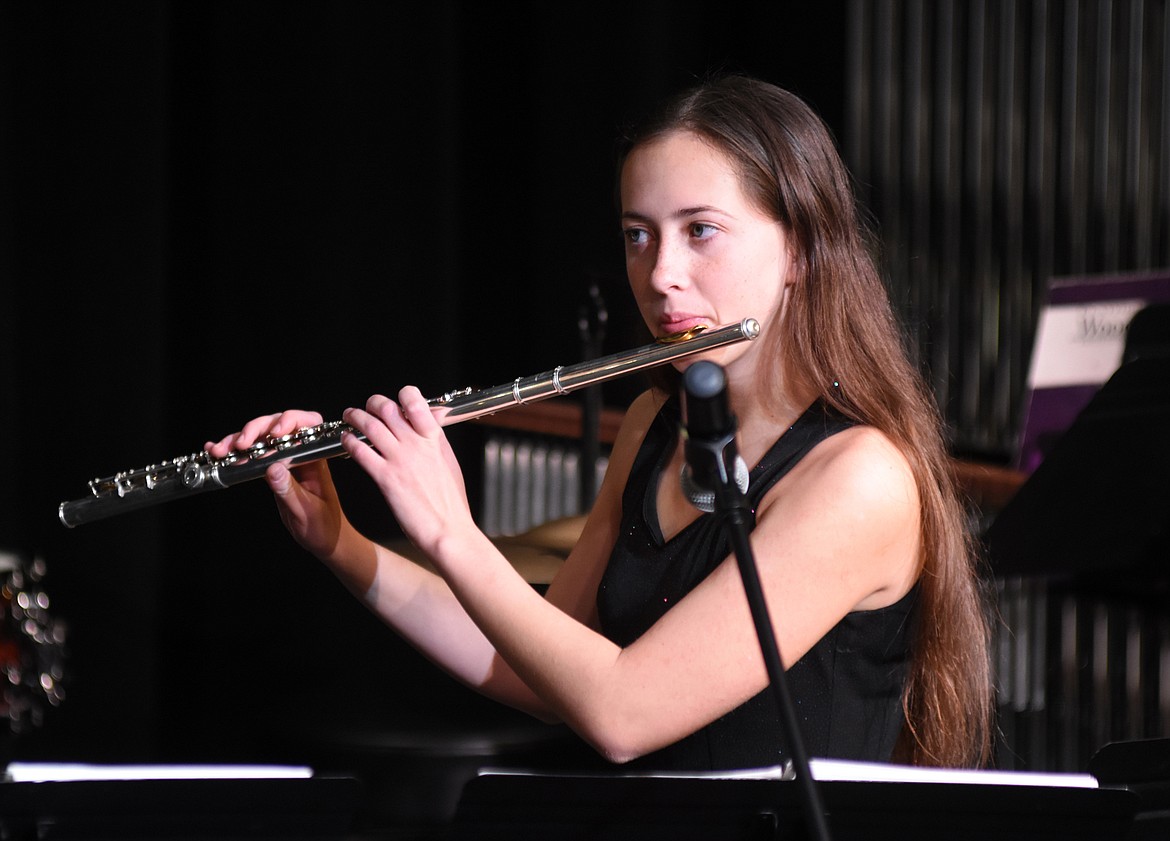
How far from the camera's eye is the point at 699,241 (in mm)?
1347

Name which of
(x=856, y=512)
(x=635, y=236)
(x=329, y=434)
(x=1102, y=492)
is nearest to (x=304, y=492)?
(x=329, y=434)

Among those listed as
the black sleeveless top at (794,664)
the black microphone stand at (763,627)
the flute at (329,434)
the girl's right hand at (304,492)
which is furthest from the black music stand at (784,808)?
the girl's right hand at (304,492)

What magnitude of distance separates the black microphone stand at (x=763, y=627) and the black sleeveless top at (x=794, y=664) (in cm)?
38

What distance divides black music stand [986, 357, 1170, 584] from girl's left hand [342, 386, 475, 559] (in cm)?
89

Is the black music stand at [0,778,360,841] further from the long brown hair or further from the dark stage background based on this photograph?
the dark stage background

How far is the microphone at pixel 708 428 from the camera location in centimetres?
91

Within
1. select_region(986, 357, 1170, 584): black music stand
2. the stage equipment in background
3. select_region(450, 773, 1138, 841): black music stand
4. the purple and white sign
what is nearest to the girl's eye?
select_region(450, 773, 1138, 841): black music stand

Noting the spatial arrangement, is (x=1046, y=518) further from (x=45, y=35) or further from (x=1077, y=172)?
(x=45, y=35)

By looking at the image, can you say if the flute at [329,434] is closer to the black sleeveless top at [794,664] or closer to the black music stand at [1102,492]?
the black sleeveless top at [794,664]

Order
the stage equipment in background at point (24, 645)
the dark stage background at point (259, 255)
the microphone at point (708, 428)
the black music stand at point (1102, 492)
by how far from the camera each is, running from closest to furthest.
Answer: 1. the microphone at point (708, 428)
2. the black music stand at point (1102, 492)
3. the stage equipment in background at point (24, 645)
4. the dark stage background at point (259, 255)

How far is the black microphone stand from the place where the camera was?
0.92 metres

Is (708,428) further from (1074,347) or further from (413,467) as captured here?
(1074,347)

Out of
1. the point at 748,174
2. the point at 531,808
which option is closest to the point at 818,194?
the point at 748,174

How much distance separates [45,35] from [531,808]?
2467 mm
